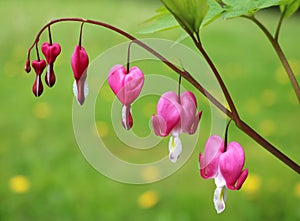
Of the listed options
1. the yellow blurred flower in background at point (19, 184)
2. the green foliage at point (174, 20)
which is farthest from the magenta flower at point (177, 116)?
the yellow blurred flower in background at point (19, 184)

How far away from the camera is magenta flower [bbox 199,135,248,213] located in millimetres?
759

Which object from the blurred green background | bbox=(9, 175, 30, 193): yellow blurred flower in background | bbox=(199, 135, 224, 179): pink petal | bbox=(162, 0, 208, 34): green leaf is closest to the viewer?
bbox=(162, 0, 208, 34): green leaf

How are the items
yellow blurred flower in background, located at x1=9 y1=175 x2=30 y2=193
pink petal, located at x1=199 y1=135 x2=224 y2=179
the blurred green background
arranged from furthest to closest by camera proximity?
yellow blurred flower in background, located at x1=9 y1=175 x2=30 y2=193 < the blurred green background < pink petal, located at x1=199 y1=135 x2=224 y2=179

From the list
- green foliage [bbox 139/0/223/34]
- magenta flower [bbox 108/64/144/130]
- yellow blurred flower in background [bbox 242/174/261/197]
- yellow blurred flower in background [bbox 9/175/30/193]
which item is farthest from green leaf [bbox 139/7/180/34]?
yellow blurred flower in background [bbox 9/175/30/193]

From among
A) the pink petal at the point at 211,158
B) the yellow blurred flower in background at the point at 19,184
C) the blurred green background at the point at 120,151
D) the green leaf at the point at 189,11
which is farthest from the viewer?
the yellow blurred flower in background at the point at 19,184

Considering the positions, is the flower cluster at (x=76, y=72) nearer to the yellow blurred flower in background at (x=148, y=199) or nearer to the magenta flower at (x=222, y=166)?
the magenta flower at (x=222, y=166)

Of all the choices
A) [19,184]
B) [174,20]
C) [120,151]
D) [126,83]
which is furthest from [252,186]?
[126,83]

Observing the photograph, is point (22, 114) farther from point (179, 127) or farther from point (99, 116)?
point (179, 127)

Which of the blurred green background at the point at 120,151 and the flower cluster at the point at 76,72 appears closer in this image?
the flower cluster at the point at 76,72

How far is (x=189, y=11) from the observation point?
0.68 meters

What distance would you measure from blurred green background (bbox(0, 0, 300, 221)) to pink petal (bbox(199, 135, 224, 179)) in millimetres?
1402

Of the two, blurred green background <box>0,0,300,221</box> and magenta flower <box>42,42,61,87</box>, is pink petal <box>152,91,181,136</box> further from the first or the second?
blurred green background <box>0,0,300,221</box>

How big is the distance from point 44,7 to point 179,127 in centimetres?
518

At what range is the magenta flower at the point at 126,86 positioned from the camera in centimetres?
73
